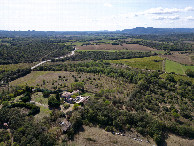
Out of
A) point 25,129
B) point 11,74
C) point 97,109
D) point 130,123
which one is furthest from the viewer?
point 11,74

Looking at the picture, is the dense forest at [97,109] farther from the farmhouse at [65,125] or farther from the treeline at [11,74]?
the farmhouse at [65,125]

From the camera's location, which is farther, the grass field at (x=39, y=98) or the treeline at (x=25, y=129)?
the grass field at (x=39, y=98)

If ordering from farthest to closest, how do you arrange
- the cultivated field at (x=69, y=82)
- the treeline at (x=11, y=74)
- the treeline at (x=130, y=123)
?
the treeline at (x=11, y=74)
the cultivated field at (x=69, y=82)
the treeline at (x=130, y=123)

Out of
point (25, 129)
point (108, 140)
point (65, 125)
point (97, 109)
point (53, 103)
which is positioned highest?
point (53, 103)

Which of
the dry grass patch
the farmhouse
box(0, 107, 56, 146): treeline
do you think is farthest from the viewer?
the farmhouse

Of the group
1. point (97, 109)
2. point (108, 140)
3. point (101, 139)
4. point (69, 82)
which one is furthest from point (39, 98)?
point (108, 140)

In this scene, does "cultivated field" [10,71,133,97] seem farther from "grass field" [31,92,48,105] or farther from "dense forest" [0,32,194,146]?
"grass field" [31,92,48,105]

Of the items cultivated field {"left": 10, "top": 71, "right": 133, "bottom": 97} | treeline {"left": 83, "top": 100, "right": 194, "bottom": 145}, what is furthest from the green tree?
cultivated field {"left": 10, "top": 71, "right": 133, "bottom": 97}

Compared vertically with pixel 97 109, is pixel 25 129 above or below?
below

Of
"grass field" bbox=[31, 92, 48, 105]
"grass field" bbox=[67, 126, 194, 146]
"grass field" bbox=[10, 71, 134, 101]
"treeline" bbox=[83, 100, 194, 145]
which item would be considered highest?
"grass field" bbox=[10, 71, 134, 101]

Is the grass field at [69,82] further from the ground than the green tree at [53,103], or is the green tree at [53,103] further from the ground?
the grass field at [69,82]

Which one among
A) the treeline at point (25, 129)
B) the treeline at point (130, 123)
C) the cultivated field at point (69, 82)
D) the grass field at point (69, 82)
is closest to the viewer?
the treeline at point (25, 129)

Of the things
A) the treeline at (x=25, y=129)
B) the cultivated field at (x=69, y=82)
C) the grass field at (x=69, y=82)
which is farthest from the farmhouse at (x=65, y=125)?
the cultivated field at (x=69, y=82)

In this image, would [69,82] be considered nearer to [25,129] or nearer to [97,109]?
[97,109]
